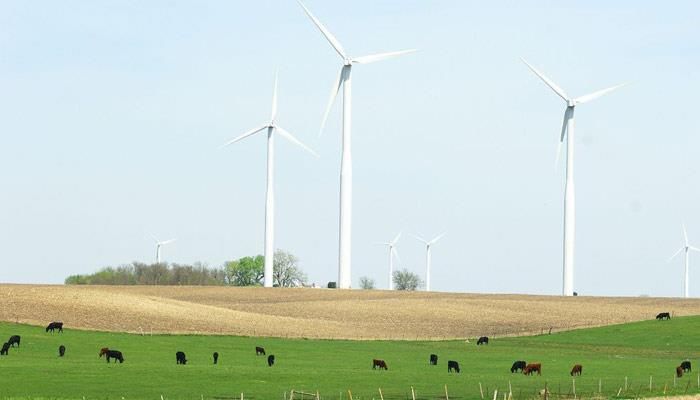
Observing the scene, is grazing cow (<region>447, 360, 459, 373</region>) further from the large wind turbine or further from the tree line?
the tree line

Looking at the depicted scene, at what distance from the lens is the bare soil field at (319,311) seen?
81938 millimetres

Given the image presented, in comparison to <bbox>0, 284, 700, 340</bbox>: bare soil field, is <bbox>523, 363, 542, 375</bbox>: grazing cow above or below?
below

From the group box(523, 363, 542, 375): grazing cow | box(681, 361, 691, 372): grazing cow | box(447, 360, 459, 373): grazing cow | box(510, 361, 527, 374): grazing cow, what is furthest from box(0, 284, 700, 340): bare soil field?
box(681, 361, 691, 372): grazing cow

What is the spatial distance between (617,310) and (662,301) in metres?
10.2

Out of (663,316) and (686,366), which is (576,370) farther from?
(663,316)

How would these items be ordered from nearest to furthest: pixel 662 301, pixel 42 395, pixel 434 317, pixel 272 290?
1. pixel 42 395
2. pixel 434 317
3. pixel 662 301
4. pixel 272 290

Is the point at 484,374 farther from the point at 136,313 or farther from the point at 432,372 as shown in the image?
the point at 136,313

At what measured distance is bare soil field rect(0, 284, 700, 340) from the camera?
→ 81.9m

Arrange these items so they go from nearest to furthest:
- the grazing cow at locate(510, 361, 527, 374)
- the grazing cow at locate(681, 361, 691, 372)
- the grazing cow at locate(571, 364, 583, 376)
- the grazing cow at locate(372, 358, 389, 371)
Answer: the grazing cow at locate(571, 364, 583, 376), the grazing cow at locate(510, 361, 527, 374), the grazing cow at locate(372, 358, 389, 371), the grazing cow at locate(681, 361, 691, 372)

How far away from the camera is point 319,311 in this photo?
102m

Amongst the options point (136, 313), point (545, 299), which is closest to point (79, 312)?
point (136, 313)

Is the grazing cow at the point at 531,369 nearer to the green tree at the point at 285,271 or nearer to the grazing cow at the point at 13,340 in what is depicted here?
the grazing cow at the point at 13,340

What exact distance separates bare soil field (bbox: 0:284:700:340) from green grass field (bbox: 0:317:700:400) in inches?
172

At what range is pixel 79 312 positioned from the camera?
83.2 m
